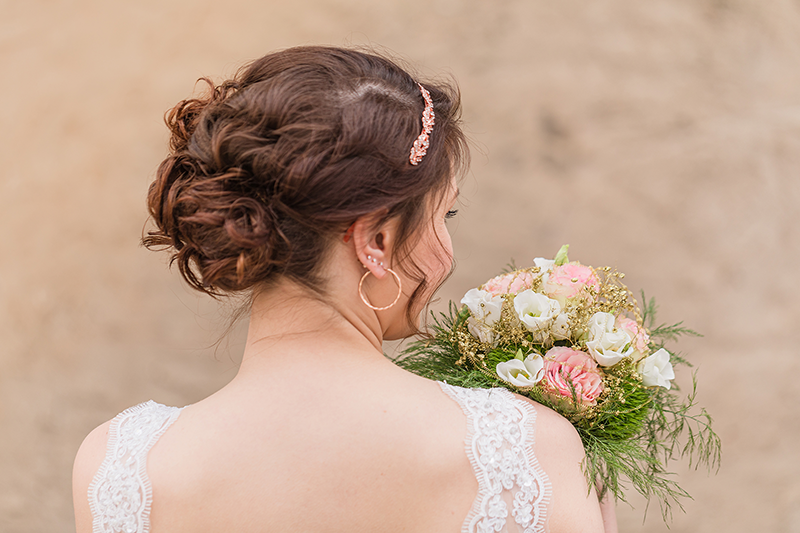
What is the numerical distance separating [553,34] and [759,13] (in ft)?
2.46

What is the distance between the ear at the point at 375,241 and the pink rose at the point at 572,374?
33cm

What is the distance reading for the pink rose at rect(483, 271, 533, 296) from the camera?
3.43ft

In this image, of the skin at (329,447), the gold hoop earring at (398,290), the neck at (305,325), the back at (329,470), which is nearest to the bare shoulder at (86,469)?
the skin at (329,447)

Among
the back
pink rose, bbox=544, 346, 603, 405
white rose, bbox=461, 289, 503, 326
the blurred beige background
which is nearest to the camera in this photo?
the back

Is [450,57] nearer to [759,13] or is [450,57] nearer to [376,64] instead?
[759,13]

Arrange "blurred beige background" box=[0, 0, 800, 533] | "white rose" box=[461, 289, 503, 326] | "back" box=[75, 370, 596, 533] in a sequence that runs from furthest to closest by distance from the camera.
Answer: "blurred beige background" box=[0, 0, 800, 533] < "white rose" box=[461, 289, 503, 326] < "back" box=[75, 370, 596, 533]

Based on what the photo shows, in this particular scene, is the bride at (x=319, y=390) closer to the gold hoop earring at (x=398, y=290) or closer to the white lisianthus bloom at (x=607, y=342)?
the gold hoop earring at (x=398, y=290)

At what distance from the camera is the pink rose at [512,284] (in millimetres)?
1046

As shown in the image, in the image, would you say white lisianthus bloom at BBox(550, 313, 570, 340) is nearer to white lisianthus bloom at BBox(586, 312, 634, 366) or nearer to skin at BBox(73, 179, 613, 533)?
white lisianthus bloom at BBox(586, 312, 634, 366)

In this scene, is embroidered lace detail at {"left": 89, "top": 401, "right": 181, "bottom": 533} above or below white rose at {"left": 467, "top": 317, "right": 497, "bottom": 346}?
below

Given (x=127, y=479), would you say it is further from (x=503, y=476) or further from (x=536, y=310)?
(x=536, y=310)

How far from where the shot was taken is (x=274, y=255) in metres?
0.81

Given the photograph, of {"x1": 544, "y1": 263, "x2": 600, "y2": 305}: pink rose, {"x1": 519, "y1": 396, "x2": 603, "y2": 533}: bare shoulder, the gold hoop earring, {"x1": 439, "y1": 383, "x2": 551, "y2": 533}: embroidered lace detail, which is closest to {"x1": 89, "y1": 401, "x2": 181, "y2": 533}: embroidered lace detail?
the gold hoop earring

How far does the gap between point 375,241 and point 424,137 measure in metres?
0.18
